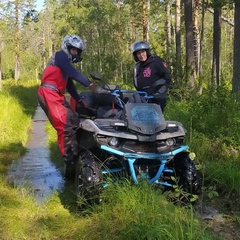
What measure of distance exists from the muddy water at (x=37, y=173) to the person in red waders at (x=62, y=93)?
728mm

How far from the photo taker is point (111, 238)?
12.8ft

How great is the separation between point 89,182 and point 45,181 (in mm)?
2084

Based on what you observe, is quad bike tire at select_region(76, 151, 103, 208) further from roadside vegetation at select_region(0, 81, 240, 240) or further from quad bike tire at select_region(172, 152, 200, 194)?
quad bike tire at select_region(172, 152, 200, 194)

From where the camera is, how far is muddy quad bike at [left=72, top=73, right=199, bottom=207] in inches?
183

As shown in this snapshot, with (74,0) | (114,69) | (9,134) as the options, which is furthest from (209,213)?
(74,0)

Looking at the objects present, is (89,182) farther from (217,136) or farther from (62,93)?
(217,136)

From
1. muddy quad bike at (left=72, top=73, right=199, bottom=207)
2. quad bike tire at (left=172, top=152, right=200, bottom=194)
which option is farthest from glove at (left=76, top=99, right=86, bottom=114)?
quad bike tire at (left=172, top=152, right=200, bottom=194)

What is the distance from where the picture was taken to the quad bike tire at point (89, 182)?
15.1ft

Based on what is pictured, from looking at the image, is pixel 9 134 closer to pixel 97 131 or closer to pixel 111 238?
pixel 97 131

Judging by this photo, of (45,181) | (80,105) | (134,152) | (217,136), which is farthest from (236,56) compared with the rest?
(134,152)

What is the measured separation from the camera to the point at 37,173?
23.1 ft

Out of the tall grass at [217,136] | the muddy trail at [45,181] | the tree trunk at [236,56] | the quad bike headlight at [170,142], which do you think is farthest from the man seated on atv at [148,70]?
the tree trunk at [236,56]

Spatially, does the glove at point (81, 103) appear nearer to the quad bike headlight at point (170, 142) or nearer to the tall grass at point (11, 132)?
the quad bike headlight at point (170, 142)

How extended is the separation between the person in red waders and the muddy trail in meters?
0.70
